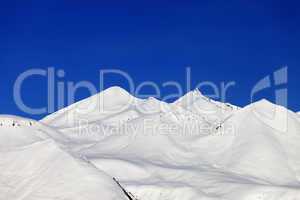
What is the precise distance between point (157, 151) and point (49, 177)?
23452 mm

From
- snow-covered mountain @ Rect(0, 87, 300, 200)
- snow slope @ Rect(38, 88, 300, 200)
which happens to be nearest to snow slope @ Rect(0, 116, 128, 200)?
snow-covered mountain @ Rect(0, 87, 300, 200)

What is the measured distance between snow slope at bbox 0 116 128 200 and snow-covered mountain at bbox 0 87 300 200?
95mm

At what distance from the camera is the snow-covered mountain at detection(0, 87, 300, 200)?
169 feet

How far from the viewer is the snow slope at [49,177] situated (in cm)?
4688

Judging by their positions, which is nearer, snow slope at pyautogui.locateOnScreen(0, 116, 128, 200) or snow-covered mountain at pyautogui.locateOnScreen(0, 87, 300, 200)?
snow slope at pyautogui.locateOnScreen(0, 116, 128, 200)

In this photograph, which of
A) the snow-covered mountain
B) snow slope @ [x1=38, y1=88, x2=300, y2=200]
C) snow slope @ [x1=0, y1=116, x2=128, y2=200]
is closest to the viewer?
snow slope @ [x1=0, y1=116, x2=128, y2=200]

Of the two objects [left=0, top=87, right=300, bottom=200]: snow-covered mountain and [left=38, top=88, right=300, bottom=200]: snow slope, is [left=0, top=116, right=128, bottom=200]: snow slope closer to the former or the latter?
[left=0, top=87, right=300, bottom=200]: snow-covered mountain

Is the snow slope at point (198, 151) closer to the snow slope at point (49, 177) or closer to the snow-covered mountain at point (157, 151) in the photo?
the snow-covered mountain at point (157, 151)

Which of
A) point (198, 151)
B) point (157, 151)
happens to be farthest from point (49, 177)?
point (198, 151)

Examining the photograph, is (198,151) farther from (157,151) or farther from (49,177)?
(49,177)

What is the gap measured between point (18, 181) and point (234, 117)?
38.9m

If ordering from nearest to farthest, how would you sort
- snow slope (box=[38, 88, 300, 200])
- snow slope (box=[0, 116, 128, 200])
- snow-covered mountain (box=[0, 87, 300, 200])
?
snow slope (box=[0, 116, 128, 200]) → snow-covered mountain (box=[0, 87, 300, 200]) → snow slope (box=[38, 88, 300, 200])

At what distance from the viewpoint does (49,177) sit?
1960 inches

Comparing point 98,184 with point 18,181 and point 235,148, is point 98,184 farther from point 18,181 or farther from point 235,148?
point 235,148
